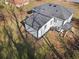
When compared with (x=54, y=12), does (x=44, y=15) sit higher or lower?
lower

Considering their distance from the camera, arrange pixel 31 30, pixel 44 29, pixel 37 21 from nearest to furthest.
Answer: pixel 37 21, pixel 31 30, pixel 44 29

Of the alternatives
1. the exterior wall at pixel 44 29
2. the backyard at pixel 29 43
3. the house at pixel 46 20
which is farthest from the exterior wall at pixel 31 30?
the exterior wall at pixel 44 29

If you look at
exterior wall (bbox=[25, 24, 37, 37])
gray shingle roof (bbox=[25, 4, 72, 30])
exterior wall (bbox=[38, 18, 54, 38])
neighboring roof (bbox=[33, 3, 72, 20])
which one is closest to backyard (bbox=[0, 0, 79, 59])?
exterior wall (bbox=[25, 24, 37, 37])

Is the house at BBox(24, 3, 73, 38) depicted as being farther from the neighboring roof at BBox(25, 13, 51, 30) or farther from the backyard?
the backyard

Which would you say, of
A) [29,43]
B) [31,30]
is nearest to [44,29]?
[31,30]

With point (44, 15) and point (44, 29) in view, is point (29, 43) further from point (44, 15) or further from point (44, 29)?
point (44, 15)

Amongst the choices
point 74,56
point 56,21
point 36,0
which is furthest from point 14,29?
point 36,0

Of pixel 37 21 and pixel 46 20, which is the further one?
pixel 46 20

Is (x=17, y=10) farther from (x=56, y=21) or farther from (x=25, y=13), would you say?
(x=56, y=21)
